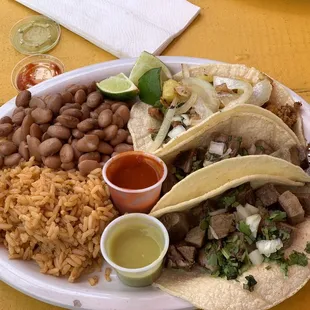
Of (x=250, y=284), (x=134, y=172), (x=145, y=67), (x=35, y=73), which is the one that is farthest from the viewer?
(x=35, y=73)

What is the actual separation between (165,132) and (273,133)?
50cm

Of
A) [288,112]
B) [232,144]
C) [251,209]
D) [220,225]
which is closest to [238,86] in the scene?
[288,112]

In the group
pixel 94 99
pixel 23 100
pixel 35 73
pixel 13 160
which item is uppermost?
pixel 94 99

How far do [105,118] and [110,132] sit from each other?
73mm

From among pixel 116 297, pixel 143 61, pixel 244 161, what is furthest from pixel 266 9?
pixel 116 297

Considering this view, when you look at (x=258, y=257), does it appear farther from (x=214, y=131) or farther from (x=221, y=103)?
(x=221, y=103)

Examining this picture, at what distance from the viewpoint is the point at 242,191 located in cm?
201

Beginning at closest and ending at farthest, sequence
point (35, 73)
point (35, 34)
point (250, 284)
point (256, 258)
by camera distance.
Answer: point (250, 284) → point (256, 258) → point (35, 73) → point (35, 34)

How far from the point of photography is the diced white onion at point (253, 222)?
75.7 inches

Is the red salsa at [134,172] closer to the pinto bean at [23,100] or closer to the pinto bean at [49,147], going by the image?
the pinto bean at [49,147]

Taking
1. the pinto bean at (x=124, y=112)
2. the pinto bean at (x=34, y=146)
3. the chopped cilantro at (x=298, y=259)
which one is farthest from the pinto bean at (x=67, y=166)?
the chopped cilantro at (x=298, y=259)

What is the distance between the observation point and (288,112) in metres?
2.31

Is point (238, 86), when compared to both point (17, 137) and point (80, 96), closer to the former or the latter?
point (80, 96)

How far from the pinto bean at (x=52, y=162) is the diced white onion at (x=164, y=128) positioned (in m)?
0.43
